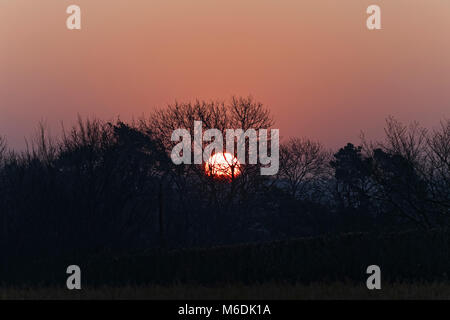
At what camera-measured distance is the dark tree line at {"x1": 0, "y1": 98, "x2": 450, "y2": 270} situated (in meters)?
27.4

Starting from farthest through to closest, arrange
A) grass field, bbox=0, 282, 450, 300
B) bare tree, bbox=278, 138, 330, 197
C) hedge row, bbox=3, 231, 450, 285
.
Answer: bare tree, bbox=278, 138, 330, 197, hedge row, bbox=3, 231, 450, 285, grass field, bbox=0, 282, 450, 300

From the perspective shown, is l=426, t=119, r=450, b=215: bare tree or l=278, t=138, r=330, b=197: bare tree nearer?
l=426, t=119, r=450, b=215: bare tree

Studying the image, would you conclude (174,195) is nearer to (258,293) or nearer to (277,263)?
(277,263)

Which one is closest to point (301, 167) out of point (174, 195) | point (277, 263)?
point (174, 195)

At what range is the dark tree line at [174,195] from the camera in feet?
90.0

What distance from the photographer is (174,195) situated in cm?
4597

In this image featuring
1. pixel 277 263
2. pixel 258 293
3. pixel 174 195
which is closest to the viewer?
pixel 258 293

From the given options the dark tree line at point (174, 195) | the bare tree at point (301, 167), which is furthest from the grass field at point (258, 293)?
the bare tree at point (301, 167)

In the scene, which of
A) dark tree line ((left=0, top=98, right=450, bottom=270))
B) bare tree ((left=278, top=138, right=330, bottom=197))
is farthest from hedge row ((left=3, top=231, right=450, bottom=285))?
bare tree ((left=278, top=138, right=330, bottom=197))

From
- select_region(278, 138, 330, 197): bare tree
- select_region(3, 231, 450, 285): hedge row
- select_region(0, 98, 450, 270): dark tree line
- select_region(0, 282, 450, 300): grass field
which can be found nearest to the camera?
select_region(0, 282, 450, 300): grass field

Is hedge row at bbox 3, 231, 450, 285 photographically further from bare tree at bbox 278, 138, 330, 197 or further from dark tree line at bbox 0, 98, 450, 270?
bare tree at bbox 278, 138, 330, 197

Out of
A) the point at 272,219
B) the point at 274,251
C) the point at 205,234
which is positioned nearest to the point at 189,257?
the point at 274,251

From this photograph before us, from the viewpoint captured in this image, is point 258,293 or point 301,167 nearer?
point 258,293
